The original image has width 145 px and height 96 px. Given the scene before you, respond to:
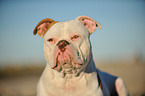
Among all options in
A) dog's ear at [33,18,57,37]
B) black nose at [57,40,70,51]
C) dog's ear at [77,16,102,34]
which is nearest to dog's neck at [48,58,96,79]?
black nose at [57,40,70,51]

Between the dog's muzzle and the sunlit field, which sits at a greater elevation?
the dog's muzzle

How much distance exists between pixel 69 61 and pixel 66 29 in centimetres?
66

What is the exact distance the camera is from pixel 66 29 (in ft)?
13.2

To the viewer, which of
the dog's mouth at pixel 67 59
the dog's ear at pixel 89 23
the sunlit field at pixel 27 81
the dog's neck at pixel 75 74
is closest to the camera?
the dog's mouth at pixel 67 59

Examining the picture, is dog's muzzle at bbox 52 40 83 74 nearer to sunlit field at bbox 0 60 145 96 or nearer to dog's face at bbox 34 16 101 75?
dog's face at bbox 34 16 101 75

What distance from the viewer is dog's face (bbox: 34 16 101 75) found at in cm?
373

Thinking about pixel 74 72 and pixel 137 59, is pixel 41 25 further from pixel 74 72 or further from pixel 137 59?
pixel 137 59

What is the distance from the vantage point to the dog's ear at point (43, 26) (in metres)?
4.44

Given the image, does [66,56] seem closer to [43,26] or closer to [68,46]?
[68,46]

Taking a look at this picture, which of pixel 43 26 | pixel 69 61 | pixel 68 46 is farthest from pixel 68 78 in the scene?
pixel 43 26

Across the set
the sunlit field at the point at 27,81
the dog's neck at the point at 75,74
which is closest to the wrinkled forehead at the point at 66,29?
the dog's neck at the point at 75,74

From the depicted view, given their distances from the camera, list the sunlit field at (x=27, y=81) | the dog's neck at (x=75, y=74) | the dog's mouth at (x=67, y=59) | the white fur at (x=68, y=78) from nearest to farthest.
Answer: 1. the dog's mouth at (x=67, y=59)
2. the white fur at (x=68, y=78)
3. the dog's neck at (x=75, y=74)
4. the sunlit field at (x=27, y=81)

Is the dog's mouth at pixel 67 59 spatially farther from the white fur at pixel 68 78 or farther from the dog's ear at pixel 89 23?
the dog's ear at pixel 89 23

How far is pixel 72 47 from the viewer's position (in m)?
3.76
